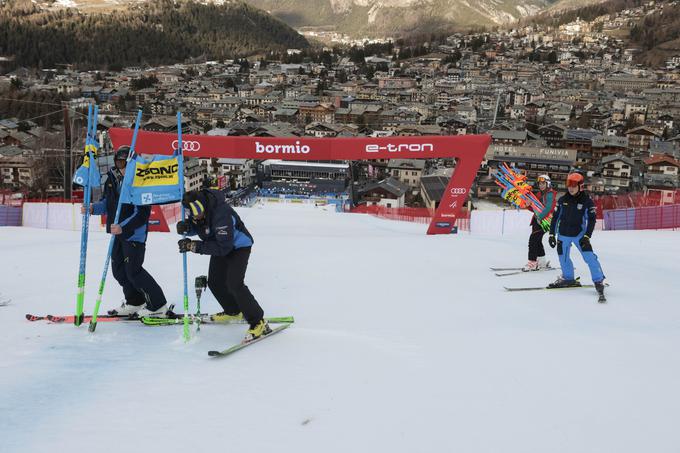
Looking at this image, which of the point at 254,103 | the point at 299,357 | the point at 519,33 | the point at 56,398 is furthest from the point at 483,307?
the point at 519,33

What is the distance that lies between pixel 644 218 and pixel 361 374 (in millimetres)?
11490

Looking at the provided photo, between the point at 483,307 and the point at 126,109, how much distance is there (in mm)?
79831

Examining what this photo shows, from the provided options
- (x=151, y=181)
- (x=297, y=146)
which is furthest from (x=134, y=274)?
(x=297, y=146)

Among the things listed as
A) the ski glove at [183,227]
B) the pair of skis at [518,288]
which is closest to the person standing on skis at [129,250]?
the ski glove at [183,227]

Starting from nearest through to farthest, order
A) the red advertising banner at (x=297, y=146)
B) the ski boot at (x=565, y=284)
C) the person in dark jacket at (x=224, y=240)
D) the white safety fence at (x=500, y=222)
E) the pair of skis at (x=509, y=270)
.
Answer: the person in dark jacket at (x=224, y=240)
the ski boot at (x=565, y=284)
the pair of skis at (x=509, y=270)
the red advertising banner at (x=297, y=146)
the white safety fence at (x=500, y=222)

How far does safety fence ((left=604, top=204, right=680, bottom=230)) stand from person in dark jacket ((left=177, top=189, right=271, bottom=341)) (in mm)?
11241

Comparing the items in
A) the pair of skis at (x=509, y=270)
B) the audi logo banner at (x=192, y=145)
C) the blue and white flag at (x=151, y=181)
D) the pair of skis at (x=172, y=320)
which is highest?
the audi logo banner at (x=192, y=145)

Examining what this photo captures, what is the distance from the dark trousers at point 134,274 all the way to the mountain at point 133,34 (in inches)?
4863

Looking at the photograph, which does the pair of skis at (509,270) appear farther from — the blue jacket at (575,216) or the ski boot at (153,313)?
the ski boot at (153,313)

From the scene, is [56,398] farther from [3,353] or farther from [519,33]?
[519,33]

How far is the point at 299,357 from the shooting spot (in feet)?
11.0

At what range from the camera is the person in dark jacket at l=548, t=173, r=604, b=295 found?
4855 millimetres

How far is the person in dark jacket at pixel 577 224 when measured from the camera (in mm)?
4855

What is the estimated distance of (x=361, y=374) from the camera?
3.10m
